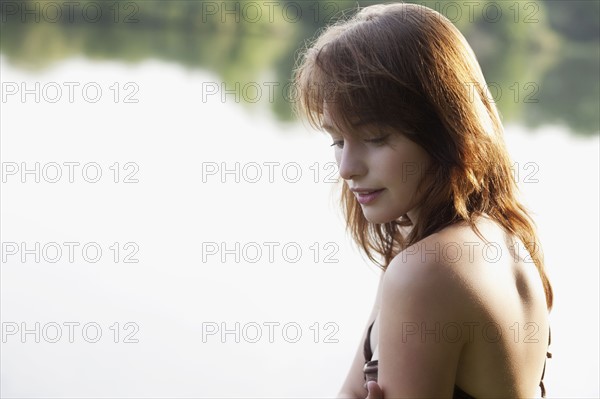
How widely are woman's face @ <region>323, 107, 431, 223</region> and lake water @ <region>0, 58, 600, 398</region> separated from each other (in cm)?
34

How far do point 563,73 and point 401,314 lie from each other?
43.0 feet

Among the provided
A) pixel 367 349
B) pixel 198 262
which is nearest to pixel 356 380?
pixel 367 349

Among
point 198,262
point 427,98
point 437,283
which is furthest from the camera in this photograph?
point 198,262

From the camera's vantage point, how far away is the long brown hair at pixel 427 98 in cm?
113

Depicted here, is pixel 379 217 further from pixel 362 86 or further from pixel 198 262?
pixel 198 262

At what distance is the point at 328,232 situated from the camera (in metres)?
4.60

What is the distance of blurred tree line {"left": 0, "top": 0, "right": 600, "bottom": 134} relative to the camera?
11.8m

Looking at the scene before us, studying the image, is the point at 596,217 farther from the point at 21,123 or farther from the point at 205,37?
the point at 205,37

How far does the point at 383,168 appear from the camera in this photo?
1145mm

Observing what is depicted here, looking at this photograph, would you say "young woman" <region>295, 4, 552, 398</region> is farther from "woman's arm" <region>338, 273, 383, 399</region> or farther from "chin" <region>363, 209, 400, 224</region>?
"woman's arm" <region>338, 273, 383, 399</region>

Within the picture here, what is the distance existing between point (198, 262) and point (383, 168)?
296cm

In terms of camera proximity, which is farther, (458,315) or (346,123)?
(346,123)

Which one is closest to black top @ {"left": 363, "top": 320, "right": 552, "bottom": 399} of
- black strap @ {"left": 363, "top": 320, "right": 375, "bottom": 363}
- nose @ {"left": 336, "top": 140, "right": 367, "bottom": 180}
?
black strap @ {"left": 363, "top": 320, "right": 375, "bottom": 363}

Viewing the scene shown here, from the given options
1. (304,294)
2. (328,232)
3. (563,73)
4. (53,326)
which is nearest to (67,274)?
(53,326)
